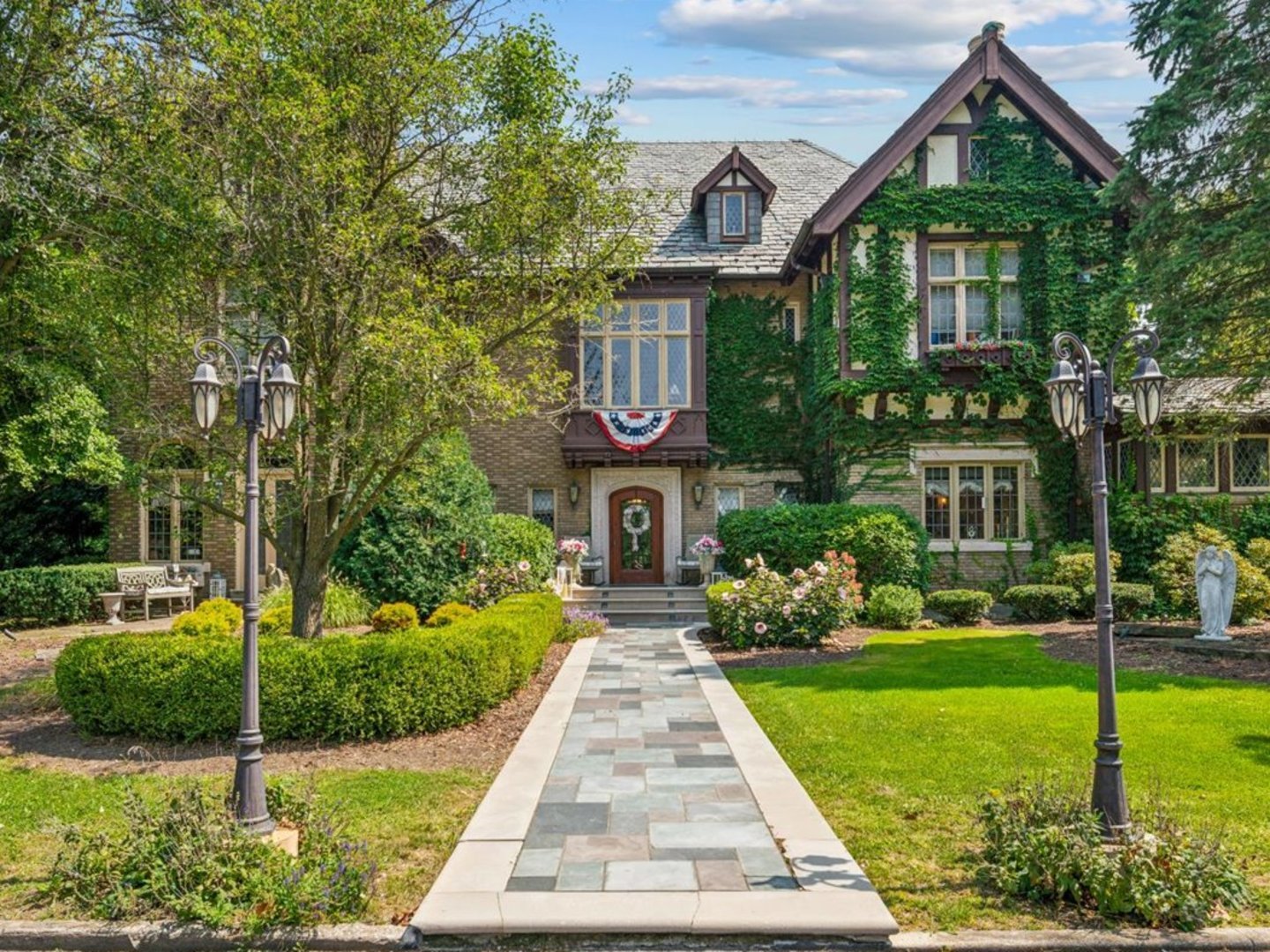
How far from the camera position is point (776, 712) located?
360 inches

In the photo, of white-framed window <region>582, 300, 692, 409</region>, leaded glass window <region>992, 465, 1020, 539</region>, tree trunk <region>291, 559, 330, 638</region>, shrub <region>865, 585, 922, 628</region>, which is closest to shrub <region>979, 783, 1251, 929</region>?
tree trunk <region>291, 559, 330, 638</region>

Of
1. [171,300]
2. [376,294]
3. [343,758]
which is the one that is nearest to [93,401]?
[171,300]

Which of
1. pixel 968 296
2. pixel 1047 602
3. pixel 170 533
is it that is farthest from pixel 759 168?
pixel 170 533

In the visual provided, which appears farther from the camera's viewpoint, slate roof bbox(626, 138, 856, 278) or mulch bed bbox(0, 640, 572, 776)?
slate roof bbox(626, 138, 856, 278)

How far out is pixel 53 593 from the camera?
663 inches

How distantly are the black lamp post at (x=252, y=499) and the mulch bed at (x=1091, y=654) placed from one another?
7.54 metres

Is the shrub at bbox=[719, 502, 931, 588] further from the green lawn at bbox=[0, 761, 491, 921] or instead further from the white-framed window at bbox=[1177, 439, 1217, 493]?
the green lawn at bbox=[0, 761, 491, 921]

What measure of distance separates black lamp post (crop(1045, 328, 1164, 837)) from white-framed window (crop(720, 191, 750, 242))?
1569 cm

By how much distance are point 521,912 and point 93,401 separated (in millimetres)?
A: 14688

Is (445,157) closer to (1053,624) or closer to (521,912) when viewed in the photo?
(521,912)

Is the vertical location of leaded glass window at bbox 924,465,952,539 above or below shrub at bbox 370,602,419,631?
above

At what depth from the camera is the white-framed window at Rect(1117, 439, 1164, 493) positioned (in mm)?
17547

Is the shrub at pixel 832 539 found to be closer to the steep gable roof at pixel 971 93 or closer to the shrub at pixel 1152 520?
the shrub at pixel 1152 520

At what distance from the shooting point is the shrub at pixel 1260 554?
15.5m
